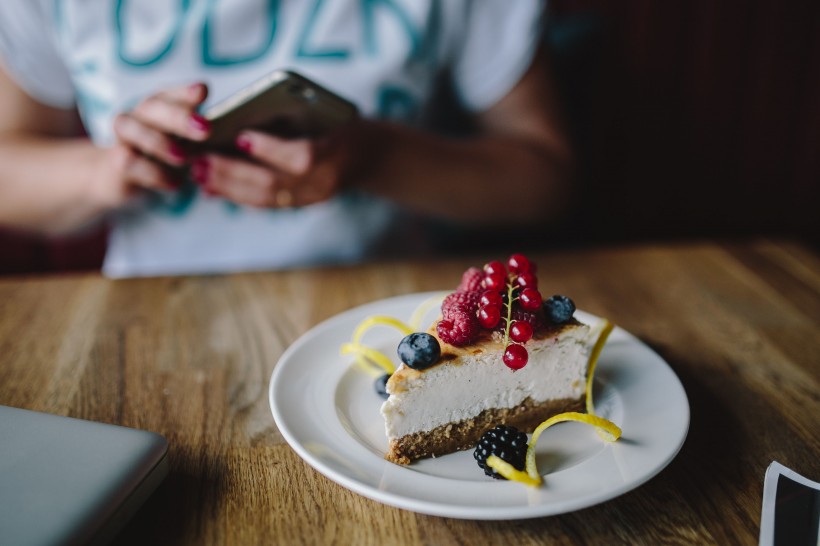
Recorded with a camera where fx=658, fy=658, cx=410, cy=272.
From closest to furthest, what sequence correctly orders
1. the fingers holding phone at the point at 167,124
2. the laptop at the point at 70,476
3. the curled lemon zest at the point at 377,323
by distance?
the laptop at the point at 70,476 → the curled lemon zest at the point at 377,323 → the fingers holding phone at the point at 167,124

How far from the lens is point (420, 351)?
76 cm

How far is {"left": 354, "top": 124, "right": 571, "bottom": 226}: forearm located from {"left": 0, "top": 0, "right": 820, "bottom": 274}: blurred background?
0.44 meters

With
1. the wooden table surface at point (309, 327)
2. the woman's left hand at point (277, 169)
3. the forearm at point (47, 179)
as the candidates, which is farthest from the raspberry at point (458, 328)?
the forearm at point (47, 179)

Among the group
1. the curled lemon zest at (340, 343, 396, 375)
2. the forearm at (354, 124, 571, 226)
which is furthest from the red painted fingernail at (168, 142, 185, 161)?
the curled lemon zest at (340, 343, 396, 375)

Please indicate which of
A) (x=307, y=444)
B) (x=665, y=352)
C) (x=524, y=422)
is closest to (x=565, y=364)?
(x=524, y=422)

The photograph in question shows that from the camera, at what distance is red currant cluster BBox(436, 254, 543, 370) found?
0.79 m

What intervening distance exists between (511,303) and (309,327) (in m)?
0.38

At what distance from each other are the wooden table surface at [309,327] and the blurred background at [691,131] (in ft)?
2.52

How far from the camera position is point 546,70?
4.70ft

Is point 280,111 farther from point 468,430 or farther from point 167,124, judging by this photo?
point 468,430

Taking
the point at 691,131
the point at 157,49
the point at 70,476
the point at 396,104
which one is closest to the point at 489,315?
the point at 70,476

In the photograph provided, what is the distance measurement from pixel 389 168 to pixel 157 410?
66 cm

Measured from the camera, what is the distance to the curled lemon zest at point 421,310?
97 cm

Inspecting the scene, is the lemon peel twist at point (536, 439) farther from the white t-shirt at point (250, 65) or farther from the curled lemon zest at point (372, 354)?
the white t-shirt at point (250, 65)
